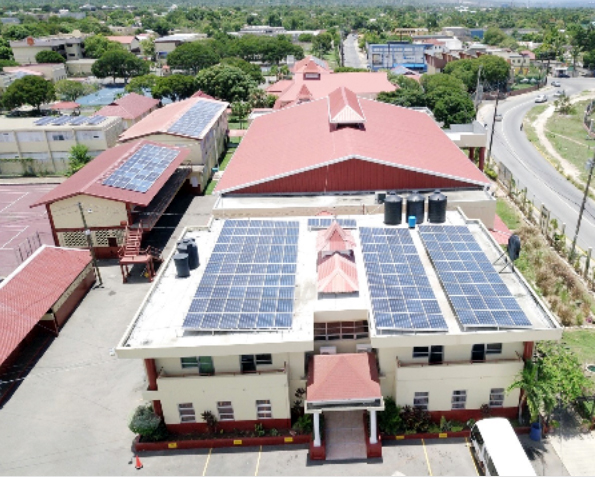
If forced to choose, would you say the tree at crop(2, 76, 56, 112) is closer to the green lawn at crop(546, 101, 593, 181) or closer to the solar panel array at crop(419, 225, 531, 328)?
the solar panel array at crop(419, 225, 531, 328)

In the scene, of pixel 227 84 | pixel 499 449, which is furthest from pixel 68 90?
pixel 499 449

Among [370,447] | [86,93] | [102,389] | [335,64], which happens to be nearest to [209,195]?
[102,389]

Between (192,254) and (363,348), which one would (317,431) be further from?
(192,254)

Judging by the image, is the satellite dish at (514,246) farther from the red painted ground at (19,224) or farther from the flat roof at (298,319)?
the red painted ground at (19,224)

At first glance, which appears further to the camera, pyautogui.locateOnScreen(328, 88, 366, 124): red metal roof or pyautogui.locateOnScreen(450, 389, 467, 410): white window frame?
pyautogui.locateOnScreen(328, 88, 366, 124): red metal roof

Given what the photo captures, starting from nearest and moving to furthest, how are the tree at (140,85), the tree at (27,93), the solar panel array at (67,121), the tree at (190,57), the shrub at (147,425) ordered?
the shrub at (147,425) → the solar panel array at (67,121) → the tree at (27,93) → the tree at (140,85) → the tree at (190,57)

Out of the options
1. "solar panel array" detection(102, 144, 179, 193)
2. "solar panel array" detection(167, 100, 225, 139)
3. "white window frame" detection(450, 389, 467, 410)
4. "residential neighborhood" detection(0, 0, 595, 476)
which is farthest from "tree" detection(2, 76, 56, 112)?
"white window frame" detection(450, 389, 467, 410)

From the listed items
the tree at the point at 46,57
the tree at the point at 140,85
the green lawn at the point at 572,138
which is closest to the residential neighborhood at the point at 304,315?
the green lawn at the point at 572,138
